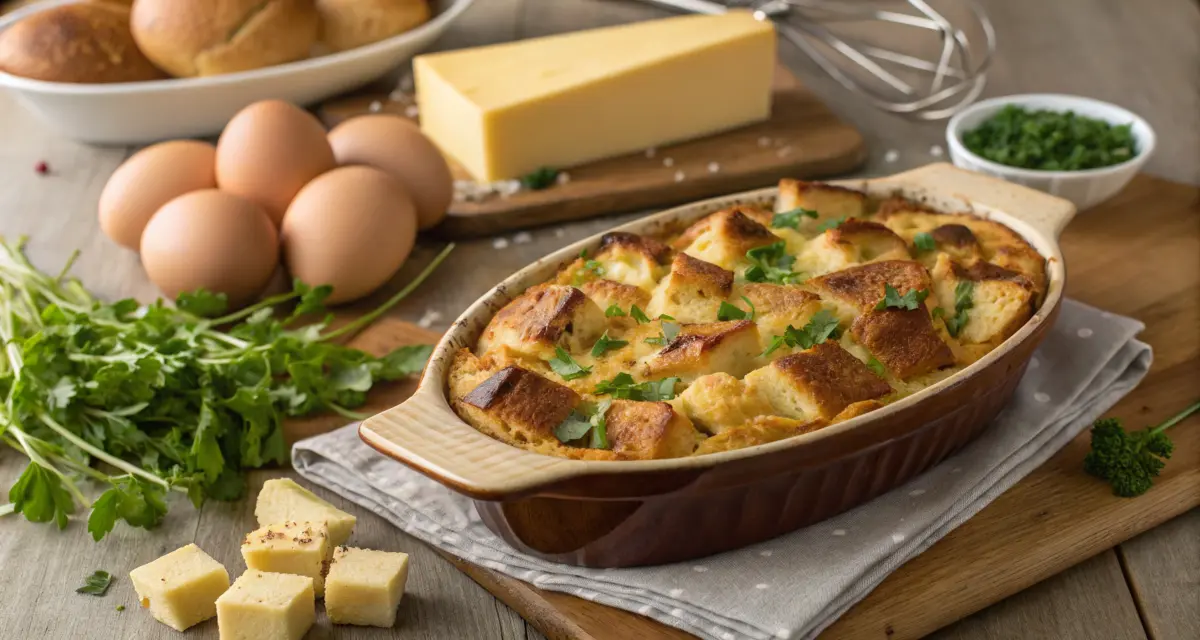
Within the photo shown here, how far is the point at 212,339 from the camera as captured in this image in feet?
8.70

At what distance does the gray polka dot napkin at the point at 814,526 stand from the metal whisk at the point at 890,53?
1.57 meters

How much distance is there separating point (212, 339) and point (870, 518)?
147cm

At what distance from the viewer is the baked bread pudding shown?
6.23 ft

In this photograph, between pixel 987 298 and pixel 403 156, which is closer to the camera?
pixel 987 298

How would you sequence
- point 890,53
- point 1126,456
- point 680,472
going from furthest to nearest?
point 890,53 < point 1126,456 < point 680,472

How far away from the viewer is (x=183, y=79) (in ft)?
11.9

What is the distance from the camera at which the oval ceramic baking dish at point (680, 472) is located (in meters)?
1.74

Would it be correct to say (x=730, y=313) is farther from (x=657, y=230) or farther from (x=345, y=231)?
(x=345, y=231)

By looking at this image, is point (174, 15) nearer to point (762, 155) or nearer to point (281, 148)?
point (281, 148)

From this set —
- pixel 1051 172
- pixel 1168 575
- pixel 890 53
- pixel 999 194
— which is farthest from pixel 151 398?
pixel 890 53

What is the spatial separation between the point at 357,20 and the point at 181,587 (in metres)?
2.39

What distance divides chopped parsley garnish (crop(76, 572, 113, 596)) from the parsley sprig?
5.80 ft

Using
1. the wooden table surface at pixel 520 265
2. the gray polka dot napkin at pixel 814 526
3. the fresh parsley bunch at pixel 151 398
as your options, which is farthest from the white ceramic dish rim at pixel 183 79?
the gray polka dot napkin at pixel 814 526

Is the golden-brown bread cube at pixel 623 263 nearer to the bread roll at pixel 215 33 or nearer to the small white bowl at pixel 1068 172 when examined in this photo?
the small white bowl at pixel 1068 172
